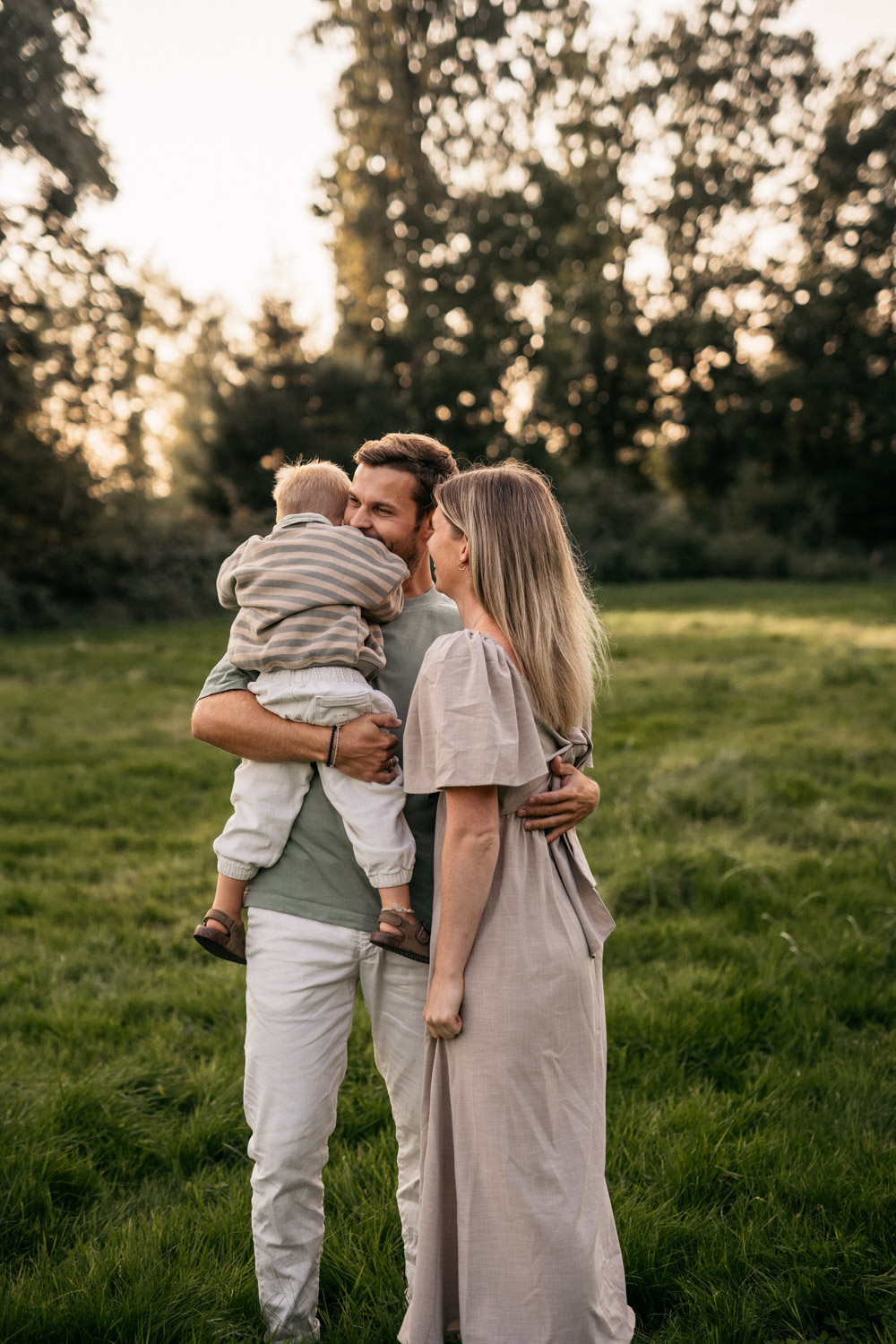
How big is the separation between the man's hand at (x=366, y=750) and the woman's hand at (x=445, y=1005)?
48 cm

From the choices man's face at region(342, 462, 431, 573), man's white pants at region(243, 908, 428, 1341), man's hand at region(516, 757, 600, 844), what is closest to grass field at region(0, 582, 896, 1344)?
man's white pants at region(243, 908, 428, 1341)

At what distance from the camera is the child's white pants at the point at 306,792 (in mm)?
2320

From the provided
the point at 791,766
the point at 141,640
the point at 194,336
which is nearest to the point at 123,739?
the point at 791,766

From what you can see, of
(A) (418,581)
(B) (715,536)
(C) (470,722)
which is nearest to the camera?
(C) (470,722)

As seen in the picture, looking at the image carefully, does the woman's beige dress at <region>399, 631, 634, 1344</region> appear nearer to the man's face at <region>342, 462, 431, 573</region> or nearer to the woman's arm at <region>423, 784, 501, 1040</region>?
the woman's arm at <region>423, 784, 501, 1040</region>

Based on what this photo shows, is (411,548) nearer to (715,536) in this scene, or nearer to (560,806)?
(560,806)

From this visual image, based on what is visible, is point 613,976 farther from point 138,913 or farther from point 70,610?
point 70,610

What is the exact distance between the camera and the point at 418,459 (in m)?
2.56

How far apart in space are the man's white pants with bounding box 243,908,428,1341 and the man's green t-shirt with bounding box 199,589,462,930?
0.04 metres

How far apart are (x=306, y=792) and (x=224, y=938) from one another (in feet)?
1.35

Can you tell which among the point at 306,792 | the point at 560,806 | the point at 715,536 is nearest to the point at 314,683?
the point at 306,792

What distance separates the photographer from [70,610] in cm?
1909

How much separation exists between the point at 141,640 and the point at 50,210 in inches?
309

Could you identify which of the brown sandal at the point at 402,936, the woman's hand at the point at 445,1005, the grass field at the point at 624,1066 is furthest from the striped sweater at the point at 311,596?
the grass field at the point at 624,1066
